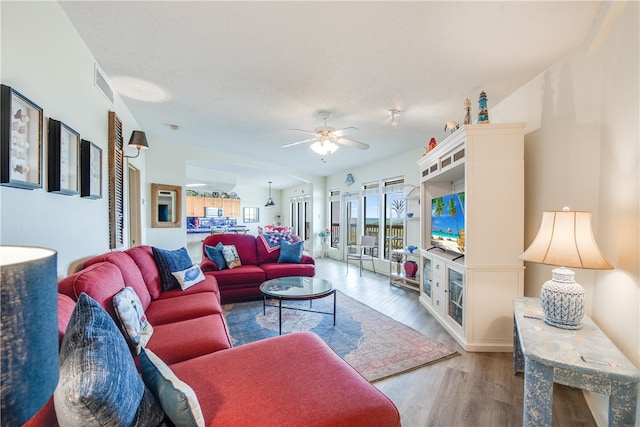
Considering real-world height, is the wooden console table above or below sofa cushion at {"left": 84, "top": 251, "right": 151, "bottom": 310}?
below

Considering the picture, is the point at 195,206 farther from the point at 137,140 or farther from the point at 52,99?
the point at 52,99

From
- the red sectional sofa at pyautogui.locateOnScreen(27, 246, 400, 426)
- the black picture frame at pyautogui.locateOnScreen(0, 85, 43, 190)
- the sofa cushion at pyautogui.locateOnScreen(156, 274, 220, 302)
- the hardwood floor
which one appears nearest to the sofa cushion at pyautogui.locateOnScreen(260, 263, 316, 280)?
the sofa cushion at pyautogui.locateOnScreen(156, 274, 220, 302)

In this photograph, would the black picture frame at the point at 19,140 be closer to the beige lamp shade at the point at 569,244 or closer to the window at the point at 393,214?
the beige lamp shade at the point at 569,244

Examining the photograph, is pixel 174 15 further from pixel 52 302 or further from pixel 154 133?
pixel 154 133

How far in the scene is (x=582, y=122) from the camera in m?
2.01

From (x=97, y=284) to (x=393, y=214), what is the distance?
516 cm

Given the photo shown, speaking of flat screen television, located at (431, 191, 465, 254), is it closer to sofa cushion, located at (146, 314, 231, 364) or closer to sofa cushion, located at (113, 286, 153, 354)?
sofa cushion, located at (146, 314, 231, 364)

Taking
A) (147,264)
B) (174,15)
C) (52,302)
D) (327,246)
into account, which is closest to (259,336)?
(147,264)

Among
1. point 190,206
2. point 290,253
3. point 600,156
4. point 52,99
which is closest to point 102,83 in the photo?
point 52,99

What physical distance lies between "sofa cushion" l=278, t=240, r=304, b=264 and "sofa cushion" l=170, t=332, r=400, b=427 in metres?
2.74

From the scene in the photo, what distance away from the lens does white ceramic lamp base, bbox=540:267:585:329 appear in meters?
1.58

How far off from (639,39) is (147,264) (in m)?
3.87

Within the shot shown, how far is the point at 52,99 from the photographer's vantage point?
1586 mm

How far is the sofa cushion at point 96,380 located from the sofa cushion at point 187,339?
0.71 m
